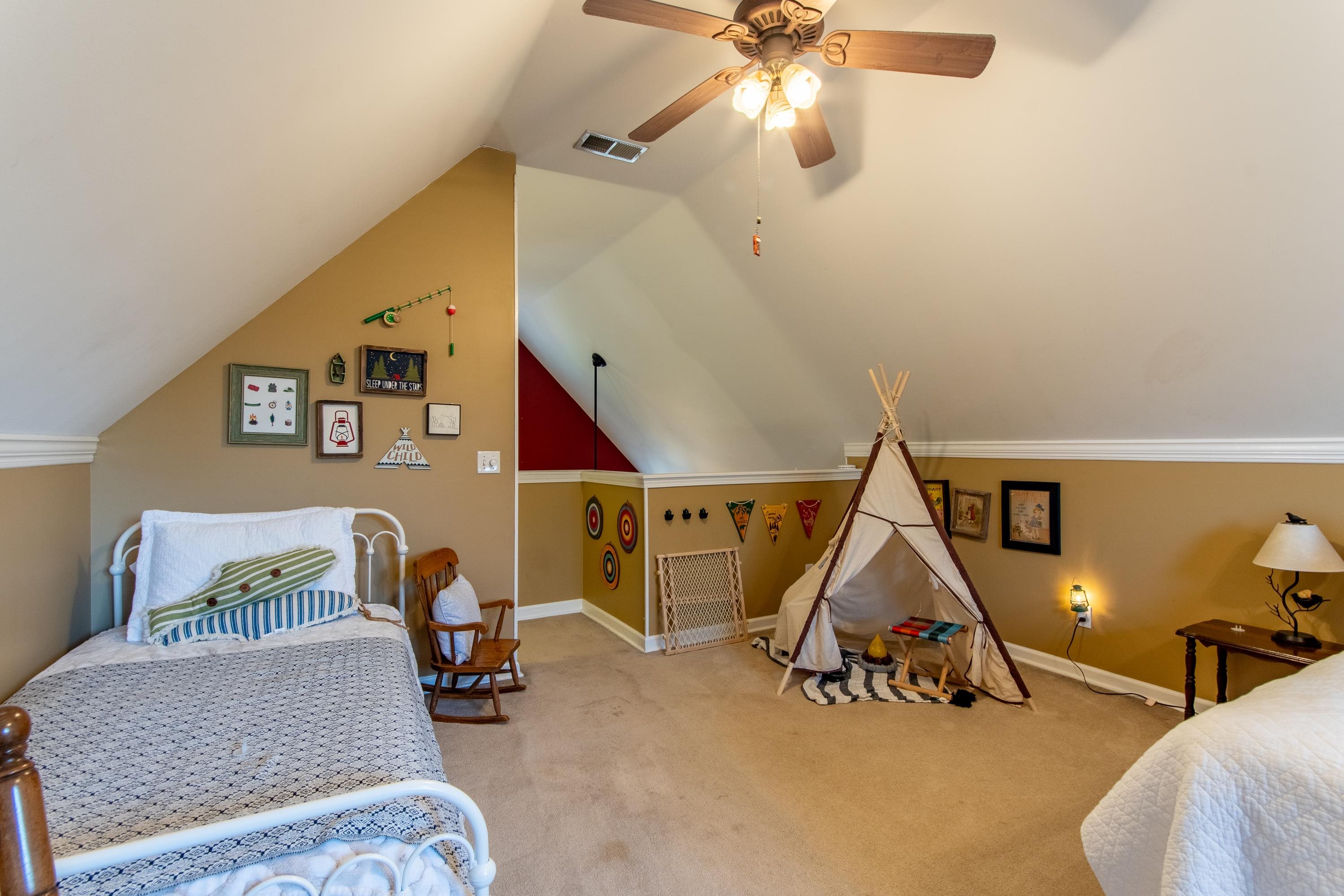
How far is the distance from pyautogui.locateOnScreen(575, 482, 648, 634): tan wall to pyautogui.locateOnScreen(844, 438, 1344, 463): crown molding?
206 cm

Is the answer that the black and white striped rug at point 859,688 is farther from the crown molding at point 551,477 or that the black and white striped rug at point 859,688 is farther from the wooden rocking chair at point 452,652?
the crown molding at point 551,477

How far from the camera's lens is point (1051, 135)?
254cm

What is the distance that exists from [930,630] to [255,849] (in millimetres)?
3152

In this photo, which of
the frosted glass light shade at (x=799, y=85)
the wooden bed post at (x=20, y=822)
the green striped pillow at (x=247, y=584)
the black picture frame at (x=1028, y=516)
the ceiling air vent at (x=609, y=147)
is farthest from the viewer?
the black picture frame at (x=1028, y=516)

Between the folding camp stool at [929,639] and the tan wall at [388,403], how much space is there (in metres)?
2.20

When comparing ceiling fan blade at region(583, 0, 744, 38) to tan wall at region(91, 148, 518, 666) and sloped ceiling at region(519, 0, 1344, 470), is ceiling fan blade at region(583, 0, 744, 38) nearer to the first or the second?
sloped ceiling at region(519, 0, 1344, 470)

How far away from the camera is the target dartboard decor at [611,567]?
4738 millimetres

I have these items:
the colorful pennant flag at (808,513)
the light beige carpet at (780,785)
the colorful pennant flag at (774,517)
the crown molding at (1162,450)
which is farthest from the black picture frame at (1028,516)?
the colorful pennant flag at (774,517)

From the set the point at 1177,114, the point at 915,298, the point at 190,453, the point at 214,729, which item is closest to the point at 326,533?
the point at 190,453

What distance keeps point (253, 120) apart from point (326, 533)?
6.03ft

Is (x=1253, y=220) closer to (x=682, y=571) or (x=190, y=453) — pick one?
(x=682, y=571)

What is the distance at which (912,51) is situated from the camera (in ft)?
6.20

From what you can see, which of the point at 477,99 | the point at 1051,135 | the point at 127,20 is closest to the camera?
the point at 127,20

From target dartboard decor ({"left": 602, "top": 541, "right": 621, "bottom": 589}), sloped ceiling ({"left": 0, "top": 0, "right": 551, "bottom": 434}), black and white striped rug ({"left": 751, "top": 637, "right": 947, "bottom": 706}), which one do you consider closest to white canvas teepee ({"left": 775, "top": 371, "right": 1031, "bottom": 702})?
black and white striped rug ({"left": 751, "top": 637, "right": 947, "bottom": 706})
